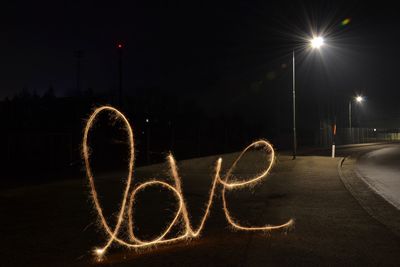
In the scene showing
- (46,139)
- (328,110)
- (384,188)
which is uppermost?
(328,110)

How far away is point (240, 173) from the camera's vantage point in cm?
1700

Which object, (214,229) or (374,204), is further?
(374,204)

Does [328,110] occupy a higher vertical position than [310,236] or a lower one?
higher

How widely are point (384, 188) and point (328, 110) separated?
5214cm

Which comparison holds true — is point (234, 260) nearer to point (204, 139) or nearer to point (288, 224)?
point (288, 224)

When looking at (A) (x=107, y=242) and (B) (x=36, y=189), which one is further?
(B) (x=36, y=189)

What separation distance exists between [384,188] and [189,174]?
26.1 ft

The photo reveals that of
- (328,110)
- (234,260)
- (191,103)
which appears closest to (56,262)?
(234,260)

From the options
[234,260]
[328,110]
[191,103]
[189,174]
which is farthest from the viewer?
[191,103]

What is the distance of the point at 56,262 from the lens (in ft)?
17.4

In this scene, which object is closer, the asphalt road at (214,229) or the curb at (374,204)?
→ the asphalt road at (214,229)

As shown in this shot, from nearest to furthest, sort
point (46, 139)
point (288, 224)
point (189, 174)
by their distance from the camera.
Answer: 1. point (288, 224)
2. point (189, 174)
3. point (46, 139)

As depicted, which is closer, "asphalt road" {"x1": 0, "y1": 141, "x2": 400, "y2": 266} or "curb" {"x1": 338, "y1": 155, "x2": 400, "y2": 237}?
"asphalt road" {"x1": 0, "y1": 141, "x2": 400, "y2": 266}

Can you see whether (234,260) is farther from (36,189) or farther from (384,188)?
(36,189)
